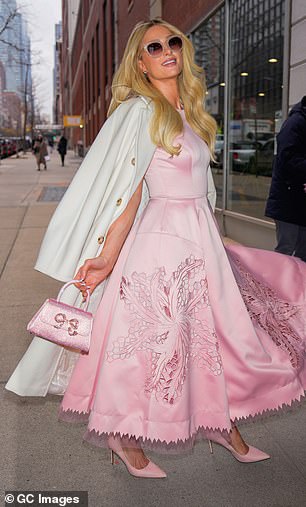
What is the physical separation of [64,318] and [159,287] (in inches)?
17.6

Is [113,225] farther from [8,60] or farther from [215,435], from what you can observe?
[8,60]

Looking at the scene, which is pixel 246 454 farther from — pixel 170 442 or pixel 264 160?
pixel 264 160

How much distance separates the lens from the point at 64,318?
2543 mm

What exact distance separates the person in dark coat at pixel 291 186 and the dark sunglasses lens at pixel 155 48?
219 centimetres

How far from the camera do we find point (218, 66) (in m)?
10.8

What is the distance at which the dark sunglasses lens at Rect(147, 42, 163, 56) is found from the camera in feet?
9.25

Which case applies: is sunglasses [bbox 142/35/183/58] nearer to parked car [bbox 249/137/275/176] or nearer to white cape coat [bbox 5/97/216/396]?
white cape coat [bbox 5/97/216/396]

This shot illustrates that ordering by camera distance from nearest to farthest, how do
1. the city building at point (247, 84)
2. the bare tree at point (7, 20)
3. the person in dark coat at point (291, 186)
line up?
the person in dark coat at point (291, 186) → the city building at point (247, 84) → the bare tree at point (7, 20)

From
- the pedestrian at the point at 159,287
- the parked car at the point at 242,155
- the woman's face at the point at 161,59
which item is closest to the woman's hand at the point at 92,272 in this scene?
the pedestrian at the point at 159,287

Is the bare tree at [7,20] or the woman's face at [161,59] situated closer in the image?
the woman's face at [161,59]

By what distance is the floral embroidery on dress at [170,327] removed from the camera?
2.60 meters

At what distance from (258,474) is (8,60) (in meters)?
25.7

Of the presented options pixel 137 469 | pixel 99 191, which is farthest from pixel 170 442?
pixel 99 191

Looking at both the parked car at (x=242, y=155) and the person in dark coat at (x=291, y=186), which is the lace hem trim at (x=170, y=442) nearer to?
the person in dark coat at (x=291, y=186)
